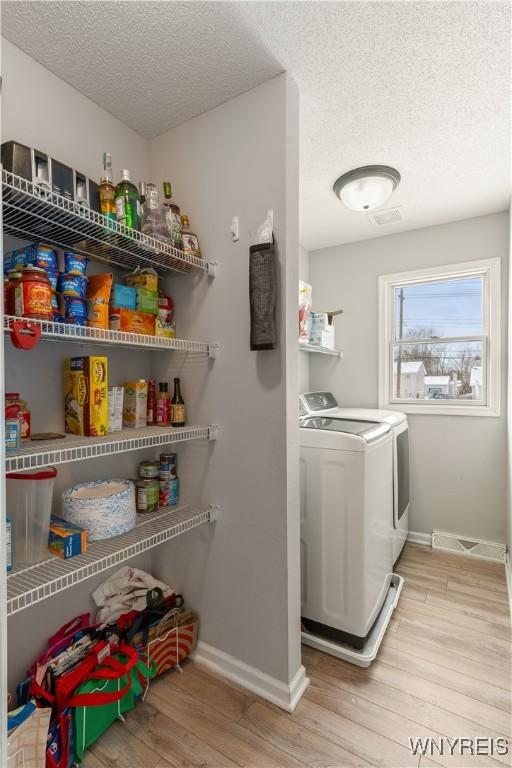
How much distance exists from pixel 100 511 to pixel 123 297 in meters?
0.81

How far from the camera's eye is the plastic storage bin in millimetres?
1169

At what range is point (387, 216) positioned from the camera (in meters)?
2.58

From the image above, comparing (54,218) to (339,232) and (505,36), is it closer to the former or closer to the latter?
(505,36)

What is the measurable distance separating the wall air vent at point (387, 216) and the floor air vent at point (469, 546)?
231 cm

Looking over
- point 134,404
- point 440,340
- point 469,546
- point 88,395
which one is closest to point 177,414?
point 134,404

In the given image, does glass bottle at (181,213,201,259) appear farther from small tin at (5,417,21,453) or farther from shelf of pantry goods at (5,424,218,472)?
small tin at (5,417,21,453)

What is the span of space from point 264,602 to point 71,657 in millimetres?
712

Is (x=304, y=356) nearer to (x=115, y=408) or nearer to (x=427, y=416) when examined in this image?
(x=427, y=416)

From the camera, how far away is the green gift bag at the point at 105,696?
1.19 m

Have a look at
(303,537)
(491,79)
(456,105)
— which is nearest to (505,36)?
(491,79)

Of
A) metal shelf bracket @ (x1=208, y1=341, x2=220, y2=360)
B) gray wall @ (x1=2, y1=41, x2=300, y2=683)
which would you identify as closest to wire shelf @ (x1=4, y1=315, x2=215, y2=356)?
metal shelf bracket @ (x1=208, y1=341, x2=220, y2=360)

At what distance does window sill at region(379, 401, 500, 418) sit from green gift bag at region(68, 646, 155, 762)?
2.34 metres

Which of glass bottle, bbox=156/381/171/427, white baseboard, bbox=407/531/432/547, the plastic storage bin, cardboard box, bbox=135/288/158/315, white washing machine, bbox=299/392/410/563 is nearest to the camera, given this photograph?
the plastic storage bin

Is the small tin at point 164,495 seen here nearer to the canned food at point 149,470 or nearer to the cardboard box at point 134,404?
the canned food at point 149,470
